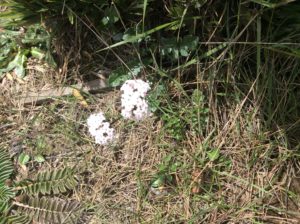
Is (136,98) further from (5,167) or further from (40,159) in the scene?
(5,167)

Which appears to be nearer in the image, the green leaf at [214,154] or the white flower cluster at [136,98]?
the white flower cluster at [136,98]

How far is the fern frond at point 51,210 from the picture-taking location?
7.03ft

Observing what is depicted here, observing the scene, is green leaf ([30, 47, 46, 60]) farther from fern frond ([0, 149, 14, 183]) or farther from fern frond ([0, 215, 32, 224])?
fern frond ([0, 215, 32, 224])

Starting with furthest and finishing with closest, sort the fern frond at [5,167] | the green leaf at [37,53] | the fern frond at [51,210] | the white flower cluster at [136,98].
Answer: the green leaf at [37,53]
the fern frond at [5,167]
the fern frond at [51,210]
the white flower cluster at [136,98]

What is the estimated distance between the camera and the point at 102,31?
7.02 feet

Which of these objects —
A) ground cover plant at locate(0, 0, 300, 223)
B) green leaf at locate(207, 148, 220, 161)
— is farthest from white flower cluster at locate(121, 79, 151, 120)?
green leaf at locate(207, 148, 220, 161)

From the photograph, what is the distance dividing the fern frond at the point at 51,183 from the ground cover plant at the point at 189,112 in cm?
4

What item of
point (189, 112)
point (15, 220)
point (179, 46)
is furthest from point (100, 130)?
point (15, 220)

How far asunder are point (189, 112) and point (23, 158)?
2.89ft

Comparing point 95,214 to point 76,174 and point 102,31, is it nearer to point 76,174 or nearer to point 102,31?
point 76,174

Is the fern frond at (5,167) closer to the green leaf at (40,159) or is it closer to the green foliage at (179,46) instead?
the green leaf at (40,159)

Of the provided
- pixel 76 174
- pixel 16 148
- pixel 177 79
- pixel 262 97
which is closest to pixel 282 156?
pixel 262 97

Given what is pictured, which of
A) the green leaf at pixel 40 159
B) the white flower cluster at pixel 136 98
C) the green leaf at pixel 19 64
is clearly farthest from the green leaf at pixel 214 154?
the green leaf at pixel 19 64

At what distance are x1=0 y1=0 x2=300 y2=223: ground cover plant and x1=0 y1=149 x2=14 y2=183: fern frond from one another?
0.07 m
